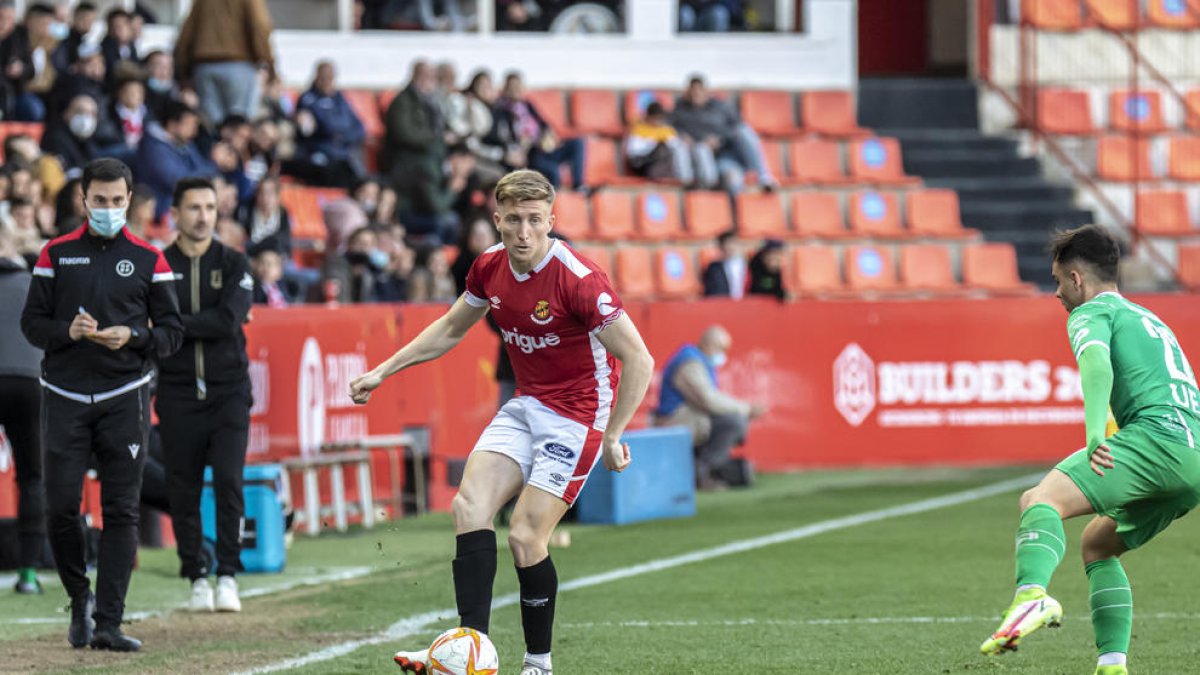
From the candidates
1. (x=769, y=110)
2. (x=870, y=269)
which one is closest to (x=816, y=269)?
(x=870, y=269)

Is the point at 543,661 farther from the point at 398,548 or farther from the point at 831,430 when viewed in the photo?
the point at 831,430

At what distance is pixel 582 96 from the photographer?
996 inches

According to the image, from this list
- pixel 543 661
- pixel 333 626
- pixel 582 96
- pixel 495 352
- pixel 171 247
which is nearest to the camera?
pixel 543 661

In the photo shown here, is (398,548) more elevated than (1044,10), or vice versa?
(1044,10)

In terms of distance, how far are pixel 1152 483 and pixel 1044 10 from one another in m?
21.4

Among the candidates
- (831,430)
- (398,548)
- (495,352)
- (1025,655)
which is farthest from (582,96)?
(1025,655)

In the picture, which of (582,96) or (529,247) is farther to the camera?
(582,96)

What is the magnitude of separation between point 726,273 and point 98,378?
11.8m

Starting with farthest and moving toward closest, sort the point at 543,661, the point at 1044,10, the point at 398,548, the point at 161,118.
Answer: the point at 1044,10, the point at 161,118, the point at 398,548, the point at 543,661

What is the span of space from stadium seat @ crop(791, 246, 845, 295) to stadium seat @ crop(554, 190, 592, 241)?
2.37 m

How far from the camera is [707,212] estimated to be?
23438 millimetres

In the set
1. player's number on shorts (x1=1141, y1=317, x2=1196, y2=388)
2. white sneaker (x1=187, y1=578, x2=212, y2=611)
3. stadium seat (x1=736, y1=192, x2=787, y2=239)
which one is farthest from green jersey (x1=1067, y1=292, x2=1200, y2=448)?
stadium seat (x1=736, y1=192, x2=787, y2=239)

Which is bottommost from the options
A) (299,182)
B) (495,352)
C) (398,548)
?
(398,548)

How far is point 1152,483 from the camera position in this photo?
7148mm
